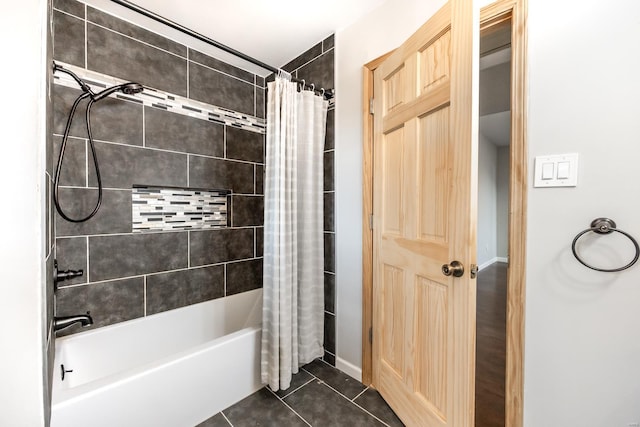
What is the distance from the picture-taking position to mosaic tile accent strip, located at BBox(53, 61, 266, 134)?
1459mm

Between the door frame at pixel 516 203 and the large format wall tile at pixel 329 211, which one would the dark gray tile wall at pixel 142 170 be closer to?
the large format wall tile at pixel 329 211

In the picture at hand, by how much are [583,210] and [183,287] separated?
2.30m

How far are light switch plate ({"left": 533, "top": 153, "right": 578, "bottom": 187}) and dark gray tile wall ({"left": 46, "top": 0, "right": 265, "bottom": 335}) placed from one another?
1.97 m

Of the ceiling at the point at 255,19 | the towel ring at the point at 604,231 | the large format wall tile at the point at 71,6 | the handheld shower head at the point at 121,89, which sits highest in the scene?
the ceiling at the point at 255,19

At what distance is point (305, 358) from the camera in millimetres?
1664

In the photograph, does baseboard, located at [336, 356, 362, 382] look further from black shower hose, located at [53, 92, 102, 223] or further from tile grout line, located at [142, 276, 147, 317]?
black shower hose, located at [53, 92, 102, 223]

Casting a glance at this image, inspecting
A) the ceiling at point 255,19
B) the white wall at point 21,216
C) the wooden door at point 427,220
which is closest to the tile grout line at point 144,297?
the white wall at point 21,216

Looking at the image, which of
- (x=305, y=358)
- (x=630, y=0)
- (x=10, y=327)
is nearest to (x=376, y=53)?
(x=630, y=0)

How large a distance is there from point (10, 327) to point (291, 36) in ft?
6.79

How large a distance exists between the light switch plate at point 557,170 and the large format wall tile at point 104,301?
2.31 meters

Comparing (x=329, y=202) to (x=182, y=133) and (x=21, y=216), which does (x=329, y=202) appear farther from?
(x=21, y=216)

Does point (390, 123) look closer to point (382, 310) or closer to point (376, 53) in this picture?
point (376, 53)

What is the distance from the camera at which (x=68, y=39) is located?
1441mm

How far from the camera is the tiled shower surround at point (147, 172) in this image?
1.47 m
